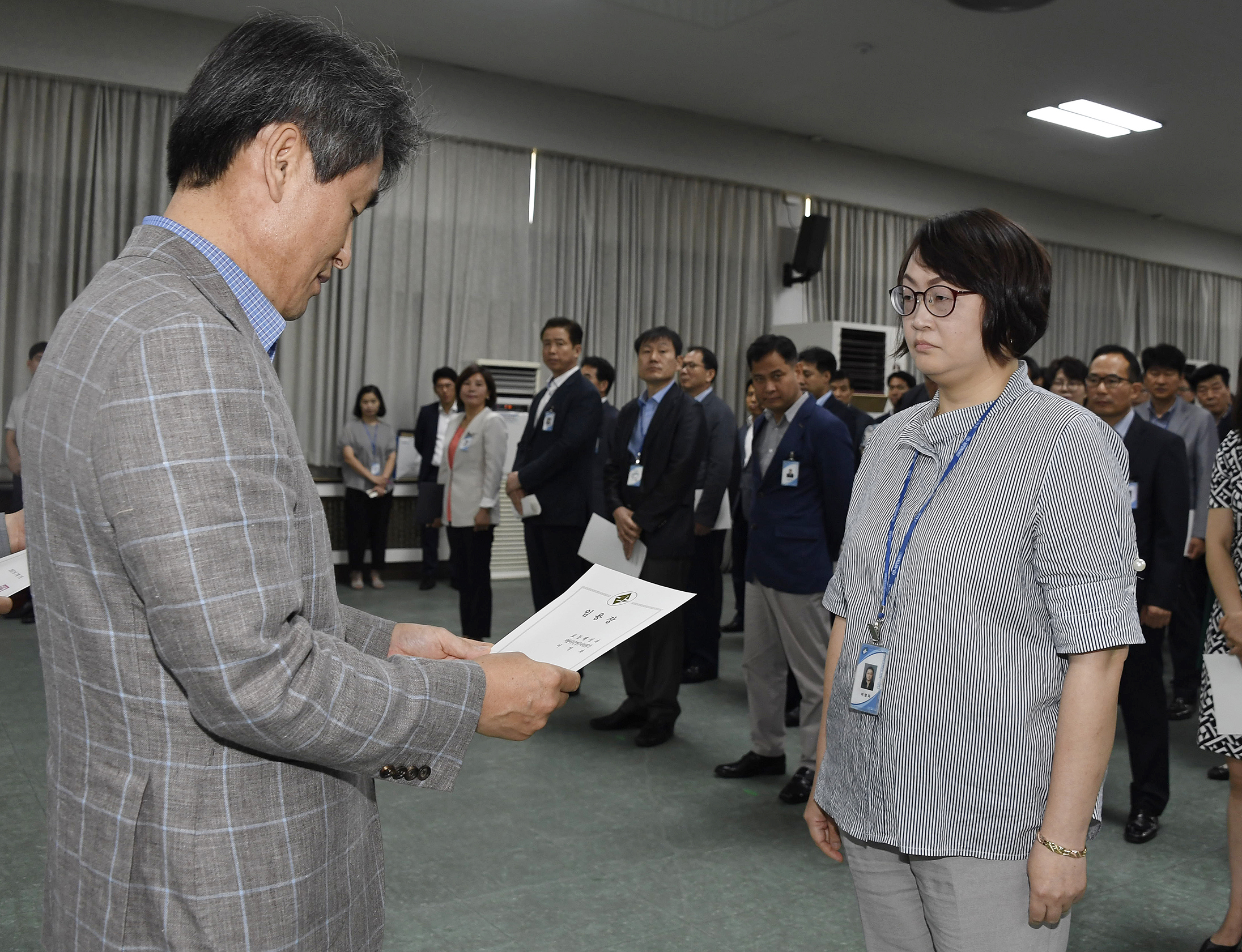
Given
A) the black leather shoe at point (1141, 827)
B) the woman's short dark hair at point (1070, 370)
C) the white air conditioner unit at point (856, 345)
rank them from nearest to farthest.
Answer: the black leather shoe at point (1141, 827)
the woman's short dark hair at point (1070, 370)
the white air conditioner unit at point (856, 345)

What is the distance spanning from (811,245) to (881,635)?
8.07 m

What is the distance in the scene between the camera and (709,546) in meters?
5.09

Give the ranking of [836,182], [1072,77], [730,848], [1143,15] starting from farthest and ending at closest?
1. [836,182]
2. [1072,77]
3. [1143,15]
4. [730,848]

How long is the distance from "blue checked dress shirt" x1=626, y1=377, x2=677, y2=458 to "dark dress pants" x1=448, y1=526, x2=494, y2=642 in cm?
122

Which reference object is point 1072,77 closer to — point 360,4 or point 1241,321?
point 360,4

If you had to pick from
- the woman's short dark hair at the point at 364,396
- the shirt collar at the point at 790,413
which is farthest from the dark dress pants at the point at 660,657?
the woman's short dark hair at the point at 364,396

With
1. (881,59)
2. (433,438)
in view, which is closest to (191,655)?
(433,438)

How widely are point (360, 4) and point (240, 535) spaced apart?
642 centimetres

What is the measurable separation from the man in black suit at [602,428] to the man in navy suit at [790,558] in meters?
0.96

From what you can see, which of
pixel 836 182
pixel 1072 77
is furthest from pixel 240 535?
pixel 836 182

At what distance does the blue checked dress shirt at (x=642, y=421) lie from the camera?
167 inches

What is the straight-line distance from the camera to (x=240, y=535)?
0.80m

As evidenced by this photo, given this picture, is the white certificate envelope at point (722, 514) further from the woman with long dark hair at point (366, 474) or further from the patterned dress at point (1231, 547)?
the woman with long dark hair at point (366, 474)

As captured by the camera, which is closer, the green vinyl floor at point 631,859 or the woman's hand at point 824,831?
the woman's hand at point 824,831
